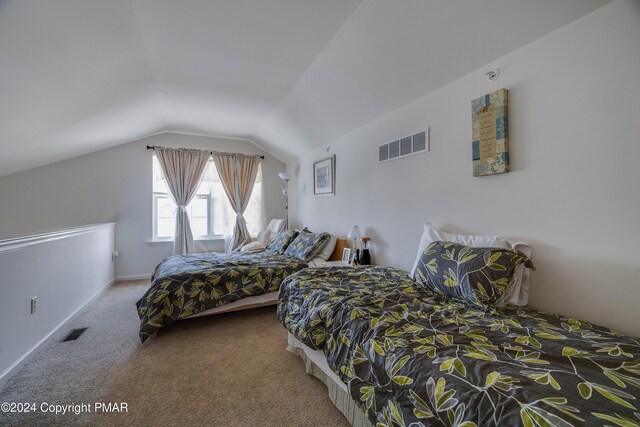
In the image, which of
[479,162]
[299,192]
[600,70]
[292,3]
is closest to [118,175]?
[299,192]

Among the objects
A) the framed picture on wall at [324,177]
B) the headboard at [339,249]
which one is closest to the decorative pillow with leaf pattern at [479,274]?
the headboard at [339,249]

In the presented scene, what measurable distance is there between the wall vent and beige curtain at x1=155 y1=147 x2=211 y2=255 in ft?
11.5

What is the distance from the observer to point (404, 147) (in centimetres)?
247

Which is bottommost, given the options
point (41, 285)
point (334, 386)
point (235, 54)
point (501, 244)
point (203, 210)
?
point (334, 386)

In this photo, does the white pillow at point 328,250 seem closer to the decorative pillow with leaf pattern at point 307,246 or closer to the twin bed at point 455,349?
the decorative pillow with leaf pattern at point 307,246

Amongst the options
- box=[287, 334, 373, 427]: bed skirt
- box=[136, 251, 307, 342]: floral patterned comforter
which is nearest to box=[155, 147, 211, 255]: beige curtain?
box=[136, 251, 307, 342]: floral patterned comforter

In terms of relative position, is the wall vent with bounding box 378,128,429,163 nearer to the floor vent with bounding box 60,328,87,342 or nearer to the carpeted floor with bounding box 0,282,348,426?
the carpeted floor with bounding box 0,282,348,426

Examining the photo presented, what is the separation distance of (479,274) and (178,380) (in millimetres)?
2041

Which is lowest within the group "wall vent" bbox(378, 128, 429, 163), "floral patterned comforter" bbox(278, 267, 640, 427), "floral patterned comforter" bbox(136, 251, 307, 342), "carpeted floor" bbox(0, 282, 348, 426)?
"carpeted floor" bbox(0, 282, 348, 426)

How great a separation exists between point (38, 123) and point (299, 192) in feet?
10.8

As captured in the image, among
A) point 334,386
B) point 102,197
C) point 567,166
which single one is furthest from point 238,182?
point 567,166

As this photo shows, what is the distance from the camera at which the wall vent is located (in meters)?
2.27

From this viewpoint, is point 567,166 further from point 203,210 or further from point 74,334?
point 203,210

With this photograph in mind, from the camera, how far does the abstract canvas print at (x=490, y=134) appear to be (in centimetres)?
166
